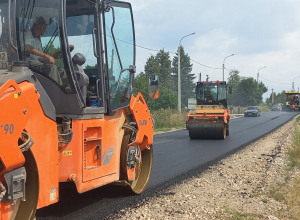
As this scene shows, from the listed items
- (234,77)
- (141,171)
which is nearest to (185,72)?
(234,77)

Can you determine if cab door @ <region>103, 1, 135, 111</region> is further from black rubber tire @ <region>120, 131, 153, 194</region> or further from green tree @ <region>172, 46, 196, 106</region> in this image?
green tree @ <region>172, 46, 196, 106</region>

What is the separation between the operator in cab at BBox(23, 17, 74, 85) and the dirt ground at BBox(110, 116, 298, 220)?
187 centimetres

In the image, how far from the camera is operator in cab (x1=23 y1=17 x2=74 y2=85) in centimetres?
416

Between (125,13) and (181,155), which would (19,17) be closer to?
(125,13)

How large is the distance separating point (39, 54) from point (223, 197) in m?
3.60

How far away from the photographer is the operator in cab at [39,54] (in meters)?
4.16

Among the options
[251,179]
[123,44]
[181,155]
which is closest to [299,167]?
[251,179]

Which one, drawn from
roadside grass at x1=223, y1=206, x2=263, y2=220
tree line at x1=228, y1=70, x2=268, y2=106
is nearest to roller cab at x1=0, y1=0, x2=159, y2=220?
roadside grass at x1=223, y1=206, x2=263, y2=220

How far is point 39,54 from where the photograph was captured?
167 inches

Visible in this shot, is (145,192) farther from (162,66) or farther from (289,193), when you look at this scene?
(162,66)

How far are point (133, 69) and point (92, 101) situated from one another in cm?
116

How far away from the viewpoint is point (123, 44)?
219 inches

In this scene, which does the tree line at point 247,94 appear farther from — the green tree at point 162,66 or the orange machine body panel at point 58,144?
the orange machine body panel at point 58,144

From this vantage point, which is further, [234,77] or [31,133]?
[234,77]
